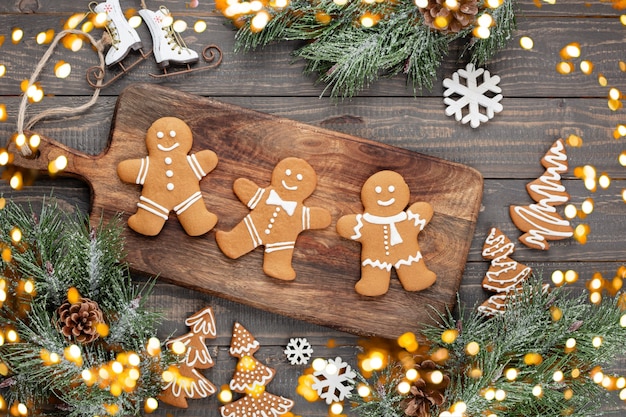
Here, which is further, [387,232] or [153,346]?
[387,232]

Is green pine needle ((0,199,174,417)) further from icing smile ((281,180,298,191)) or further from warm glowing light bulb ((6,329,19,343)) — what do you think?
icing smile ((281,180,298,191))

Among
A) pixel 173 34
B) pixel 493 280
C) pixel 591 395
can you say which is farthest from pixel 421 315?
pixel 173 34

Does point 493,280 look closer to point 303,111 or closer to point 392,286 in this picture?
point 392,286

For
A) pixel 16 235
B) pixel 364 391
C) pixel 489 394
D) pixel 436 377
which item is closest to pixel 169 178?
pixel 16 235

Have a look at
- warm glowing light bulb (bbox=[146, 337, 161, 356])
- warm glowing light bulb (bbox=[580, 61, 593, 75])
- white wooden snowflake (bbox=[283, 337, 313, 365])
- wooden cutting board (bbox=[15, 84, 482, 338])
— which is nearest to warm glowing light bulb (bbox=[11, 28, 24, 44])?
wooden cutting board (bbox=[15, 84, 482, 338])

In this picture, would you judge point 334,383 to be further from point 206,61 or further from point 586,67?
point 586,67
